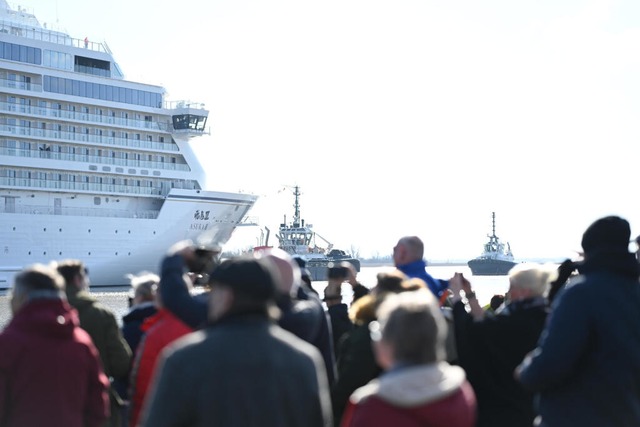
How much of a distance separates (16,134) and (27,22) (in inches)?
261

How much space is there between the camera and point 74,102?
147ft

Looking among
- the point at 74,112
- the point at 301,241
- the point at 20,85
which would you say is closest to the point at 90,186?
the point at 74,112

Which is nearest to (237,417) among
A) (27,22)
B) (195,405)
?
(195,405)

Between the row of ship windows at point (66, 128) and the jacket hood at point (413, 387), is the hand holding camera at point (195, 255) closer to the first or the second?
the jacket hood at point (413, 387)

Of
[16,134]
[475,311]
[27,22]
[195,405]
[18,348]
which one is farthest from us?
[27,22]

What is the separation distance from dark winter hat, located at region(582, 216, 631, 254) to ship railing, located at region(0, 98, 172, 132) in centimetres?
4186

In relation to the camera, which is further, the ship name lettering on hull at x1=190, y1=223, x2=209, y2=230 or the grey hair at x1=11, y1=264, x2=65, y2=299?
the ship name lettering on hull at x1=190, y1=223, x2=209, y2=230

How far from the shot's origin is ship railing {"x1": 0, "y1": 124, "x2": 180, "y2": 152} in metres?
43.3

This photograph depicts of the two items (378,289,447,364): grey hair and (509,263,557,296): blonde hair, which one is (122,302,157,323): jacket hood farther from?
(378,289,447,364): grey hair

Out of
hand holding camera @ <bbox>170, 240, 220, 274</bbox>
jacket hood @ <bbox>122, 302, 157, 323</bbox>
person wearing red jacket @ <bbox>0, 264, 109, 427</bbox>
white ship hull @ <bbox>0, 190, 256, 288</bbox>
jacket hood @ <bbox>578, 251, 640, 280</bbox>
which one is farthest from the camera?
white ship hull @ <bbox>0, 190, 256, 288</bbox>

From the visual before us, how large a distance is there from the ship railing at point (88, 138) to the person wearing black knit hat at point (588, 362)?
41772mm

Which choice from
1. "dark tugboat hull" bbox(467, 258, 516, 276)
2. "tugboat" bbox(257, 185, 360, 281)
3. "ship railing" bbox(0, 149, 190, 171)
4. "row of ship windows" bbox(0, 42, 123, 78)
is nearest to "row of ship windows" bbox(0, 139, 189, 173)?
"ship railing" bbox(0, 149, 190, 171)

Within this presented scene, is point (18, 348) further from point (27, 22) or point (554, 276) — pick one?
A: point (27, 22)

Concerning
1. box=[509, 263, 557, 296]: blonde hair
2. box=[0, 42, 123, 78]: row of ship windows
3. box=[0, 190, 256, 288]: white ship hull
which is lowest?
box=[0, 190, 256, 288]: white ship hull
